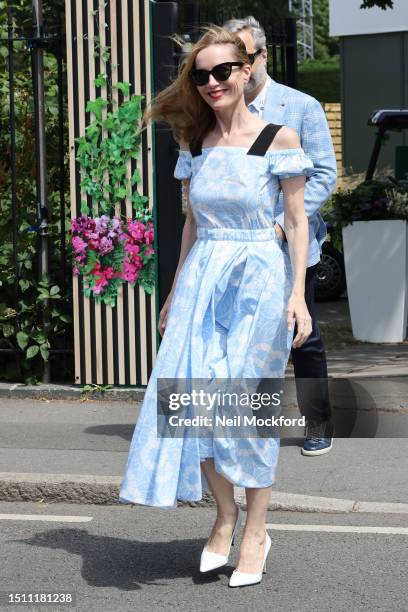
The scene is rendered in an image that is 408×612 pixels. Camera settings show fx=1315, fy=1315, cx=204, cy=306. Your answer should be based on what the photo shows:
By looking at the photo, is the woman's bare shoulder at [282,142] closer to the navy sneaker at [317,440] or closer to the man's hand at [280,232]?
the man's hand at [280,232]

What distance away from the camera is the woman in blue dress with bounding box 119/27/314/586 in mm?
4516

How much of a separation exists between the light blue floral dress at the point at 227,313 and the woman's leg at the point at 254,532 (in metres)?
0.07

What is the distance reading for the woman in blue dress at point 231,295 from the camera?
4516 mm

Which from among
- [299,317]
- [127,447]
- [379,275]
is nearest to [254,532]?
[299,317]

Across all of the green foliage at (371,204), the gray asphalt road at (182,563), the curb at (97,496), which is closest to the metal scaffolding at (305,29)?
the green foliage at (371,204)

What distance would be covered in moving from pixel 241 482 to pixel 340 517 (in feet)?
4.27

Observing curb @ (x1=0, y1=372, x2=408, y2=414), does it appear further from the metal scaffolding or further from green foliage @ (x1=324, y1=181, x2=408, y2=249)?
the metal scaffolding

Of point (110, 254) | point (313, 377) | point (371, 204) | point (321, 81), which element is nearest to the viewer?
point (313, 377)

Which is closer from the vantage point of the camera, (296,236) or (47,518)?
(296,236)

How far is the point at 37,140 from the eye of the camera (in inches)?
331

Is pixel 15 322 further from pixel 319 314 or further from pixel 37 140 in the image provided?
pixel 319 314

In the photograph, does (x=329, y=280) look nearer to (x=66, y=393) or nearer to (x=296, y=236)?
(x=66, y=393)

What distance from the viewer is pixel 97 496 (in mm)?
6074

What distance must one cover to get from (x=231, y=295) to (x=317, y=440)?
7.39ft
